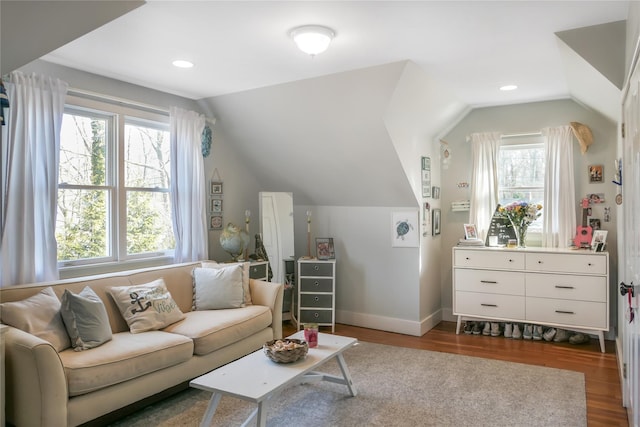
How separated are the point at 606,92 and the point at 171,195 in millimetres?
3572

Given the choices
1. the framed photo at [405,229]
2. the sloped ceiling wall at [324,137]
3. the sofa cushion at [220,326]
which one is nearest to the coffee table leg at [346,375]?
the sofa cushion at [220,326]

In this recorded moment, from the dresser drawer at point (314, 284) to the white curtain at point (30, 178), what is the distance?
228 cm

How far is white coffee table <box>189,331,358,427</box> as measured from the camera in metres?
2.27

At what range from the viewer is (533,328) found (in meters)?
4.43

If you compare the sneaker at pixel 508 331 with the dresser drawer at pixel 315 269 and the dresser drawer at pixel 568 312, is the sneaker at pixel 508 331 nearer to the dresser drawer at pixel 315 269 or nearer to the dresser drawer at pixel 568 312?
the dresser drawer at pixel 568 312

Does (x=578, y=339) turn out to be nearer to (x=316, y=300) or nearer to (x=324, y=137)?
(x=316, y=300)

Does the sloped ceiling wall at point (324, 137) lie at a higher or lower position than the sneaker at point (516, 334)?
higher

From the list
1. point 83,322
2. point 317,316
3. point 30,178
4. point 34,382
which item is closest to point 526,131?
point 317,316

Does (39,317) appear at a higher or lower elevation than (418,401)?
higher

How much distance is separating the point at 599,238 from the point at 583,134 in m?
1.00

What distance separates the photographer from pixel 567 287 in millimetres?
4156

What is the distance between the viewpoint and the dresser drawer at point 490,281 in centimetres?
436

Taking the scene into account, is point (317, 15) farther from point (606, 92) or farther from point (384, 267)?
point (384, 267)

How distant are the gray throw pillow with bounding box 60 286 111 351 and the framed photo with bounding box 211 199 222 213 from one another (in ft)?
6.44
